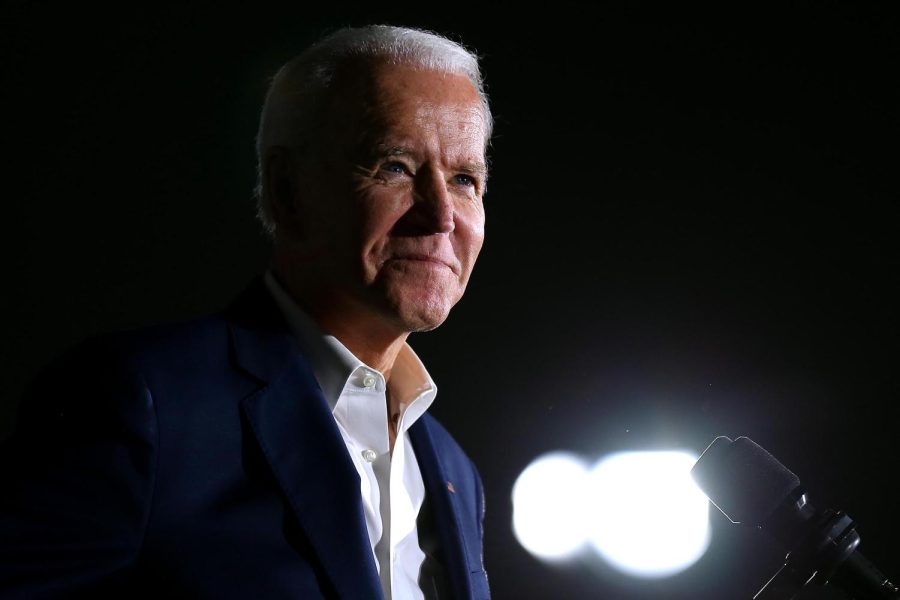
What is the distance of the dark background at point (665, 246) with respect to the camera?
256 cm

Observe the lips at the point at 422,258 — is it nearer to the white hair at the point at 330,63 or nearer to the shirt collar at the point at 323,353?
the shirt collar at the point at 323,353

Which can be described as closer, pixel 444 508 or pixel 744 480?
pixel 744 480

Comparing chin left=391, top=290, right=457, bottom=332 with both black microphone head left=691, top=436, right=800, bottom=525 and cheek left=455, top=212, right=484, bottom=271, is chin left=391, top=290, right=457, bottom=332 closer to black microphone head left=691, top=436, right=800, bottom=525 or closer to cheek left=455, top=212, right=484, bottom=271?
cheek left=455, top=212, right=484, bottom=271

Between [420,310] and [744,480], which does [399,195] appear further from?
[744,480]

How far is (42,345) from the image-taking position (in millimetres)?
2123

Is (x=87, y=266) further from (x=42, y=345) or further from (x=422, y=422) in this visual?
(x=422, y=422)

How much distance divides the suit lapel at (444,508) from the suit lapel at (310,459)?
13.3 inches

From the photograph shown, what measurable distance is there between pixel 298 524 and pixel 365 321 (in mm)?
398

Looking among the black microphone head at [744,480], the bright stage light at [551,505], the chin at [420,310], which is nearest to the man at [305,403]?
the chin at [420,310]

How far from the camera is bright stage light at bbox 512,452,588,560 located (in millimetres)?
2652

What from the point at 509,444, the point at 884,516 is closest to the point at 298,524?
the point at 509,444

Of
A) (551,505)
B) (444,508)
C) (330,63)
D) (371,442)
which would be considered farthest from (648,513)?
(330,63)

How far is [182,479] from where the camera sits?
131cm

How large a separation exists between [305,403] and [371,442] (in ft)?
0.58
